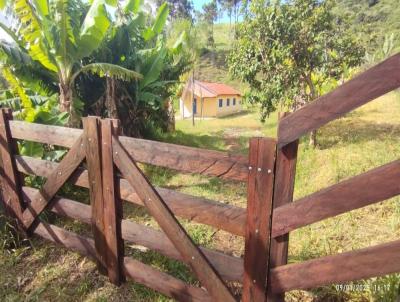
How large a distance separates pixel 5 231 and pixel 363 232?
14.9 feet

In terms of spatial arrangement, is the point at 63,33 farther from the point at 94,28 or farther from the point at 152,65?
the point at 152,65

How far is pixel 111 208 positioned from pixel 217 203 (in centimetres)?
111

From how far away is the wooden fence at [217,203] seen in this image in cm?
164

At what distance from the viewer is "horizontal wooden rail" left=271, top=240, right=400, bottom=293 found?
165 cm

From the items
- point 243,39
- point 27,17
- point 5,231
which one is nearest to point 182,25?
point 243,39

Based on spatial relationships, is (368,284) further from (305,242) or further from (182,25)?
(182,25)

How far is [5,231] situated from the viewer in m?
3.63

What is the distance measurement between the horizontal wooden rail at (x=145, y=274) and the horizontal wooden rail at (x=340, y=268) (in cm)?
73

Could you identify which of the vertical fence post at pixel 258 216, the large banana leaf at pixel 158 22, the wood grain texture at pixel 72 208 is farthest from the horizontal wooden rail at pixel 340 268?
the large banana leaf at pixel 158 22

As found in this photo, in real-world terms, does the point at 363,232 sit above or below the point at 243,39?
below

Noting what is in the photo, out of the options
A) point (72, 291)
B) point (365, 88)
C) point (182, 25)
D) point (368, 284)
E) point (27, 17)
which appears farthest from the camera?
point (182, 25)

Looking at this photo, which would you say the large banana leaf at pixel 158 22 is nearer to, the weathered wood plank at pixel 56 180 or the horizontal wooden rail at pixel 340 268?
the weathered wood plank at pixel 56 180

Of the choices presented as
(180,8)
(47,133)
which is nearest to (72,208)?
(47,133)

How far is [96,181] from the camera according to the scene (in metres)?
2.78
